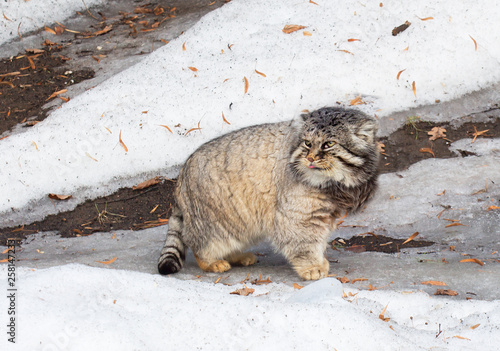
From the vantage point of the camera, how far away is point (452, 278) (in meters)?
5.08

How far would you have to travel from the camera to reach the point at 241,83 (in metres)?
8.39

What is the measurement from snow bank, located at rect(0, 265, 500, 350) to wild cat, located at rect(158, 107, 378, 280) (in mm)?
1013

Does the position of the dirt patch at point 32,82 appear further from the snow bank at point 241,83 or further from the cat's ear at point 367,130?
the cat's ear at point 367,130

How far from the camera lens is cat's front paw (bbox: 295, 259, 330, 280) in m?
5.36

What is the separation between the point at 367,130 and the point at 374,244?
1839mm

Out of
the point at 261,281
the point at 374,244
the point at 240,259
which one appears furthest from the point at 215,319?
the point at 374,244

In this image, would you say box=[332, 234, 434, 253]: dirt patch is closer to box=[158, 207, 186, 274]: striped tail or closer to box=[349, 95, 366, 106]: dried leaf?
box=[158, 207, 186, 274]: striped tail

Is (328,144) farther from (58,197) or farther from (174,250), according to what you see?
(58,197)

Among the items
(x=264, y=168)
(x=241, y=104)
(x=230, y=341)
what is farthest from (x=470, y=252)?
(x=241, y=104)

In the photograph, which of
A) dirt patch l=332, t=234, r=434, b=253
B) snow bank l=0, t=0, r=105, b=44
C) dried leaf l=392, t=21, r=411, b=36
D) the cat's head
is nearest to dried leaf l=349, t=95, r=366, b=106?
dried leaf l=392, t=21, r=411, b=36

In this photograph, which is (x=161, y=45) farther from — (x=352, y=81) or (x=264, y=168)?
(x=264, y=168)

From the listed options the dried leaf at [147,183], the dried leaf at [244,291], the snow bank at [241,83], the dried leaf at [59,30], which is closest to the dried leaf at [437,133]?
the snow bank at [241,83]

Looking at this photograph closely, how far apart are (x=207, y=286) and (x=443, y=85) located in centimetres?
537

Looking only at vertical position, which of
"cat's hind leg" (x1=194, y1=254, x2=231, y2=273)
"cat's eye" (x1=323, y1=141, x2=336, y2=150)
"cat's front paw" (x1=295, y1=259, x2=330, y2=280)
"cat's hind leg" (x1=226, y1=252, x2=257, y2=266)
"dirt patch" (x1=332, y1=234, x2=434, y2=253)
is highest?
"cat's eye" (x1=323, y1=141, x2=336, y2=150)
